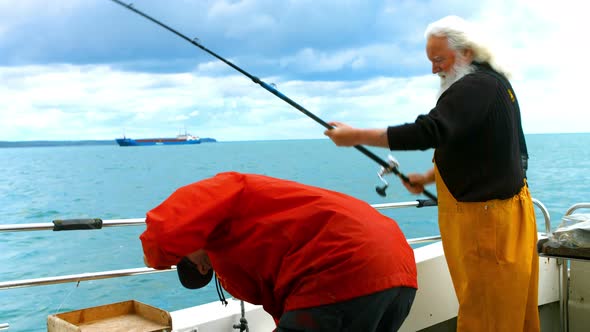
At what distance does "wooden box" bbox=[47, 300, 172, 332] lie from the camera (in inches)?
75.4

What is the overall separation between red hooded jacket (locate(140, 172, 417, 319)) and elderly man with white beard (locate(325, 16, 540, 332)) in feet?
1.72

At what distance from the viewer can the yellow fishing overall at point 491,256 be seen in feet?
6.60

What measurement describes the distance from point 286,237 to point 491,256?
2.99ft

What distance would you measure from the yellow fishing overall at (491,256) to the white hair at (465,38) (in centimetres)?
44

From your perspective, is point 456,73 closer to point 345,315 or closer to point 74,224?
point 345,315

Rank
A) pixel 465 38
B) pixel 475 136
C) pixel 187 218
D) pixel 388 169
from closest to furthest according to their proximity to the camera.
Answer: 1. pixel 187 218
2. pixel 475 136
3. pixel 465 38
4. pixel 388 169

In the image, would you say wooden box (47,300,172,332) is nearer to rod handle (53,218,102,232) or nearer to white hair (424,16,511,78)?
rod handle (53,218,102,232)

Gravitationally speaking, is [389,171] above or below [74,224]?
above

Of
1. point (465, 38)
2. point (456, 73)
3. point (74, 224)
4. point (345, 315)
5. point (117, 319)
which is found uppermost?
point (465, 38)

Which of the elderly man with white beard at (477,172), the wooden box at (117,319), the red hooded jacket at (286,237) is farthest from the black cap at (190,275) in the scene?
the elderly man with white beard at (477,172)

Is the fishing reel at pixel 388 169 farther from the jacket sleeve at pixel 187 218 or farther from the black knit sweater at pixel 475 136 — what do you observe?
the jacket sleeve at pixel 187 218

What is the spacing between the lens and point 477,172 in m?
1.99

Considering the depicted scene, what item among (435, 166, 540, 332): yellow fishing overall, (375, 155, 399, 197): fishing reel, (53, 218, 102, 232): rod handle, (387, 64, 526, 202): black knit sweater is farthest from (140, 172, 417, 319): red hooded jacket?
(53, 218, 102, 232): rod handle

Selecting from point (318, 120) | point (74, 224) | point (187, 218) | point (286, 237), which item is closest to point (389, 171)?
point (318, 120)
